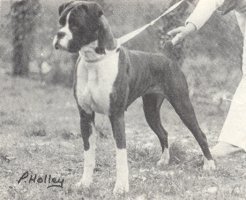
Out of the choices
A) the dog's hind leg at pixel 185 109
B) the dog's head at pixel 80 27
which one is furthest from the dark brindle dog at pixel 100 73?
the dog's hind leg at pixel 185 109

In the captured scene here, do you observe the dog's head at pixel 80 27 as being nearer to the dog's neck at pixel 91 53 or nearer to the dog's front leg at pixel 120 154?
the dog's neck at pixel 91 53

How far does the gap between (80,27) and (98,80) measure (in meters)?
0.34

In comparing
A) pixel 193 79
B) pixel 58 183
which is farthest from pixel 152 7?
pixel 58 183

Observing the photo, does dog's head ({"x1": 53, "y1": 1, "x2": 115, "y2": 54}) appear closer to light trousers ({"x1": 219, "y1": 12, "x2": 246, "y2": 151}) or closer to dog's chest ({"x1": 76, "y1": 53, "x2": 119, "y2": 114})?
dog's chest ({"x1": 76, "y1": 53, "x2": 119, "y2": 114})

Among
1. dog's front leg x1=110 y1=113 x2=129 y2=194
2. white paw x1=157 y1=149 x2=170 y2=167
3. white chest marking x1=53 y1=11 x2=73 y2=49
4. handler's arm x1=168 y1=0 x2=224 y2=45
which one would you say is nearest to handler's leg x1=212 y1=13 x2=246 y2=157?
handler's arm x1=168 y1=0 x2=224 y2=45

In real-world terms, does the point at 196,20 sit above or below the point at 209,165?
above

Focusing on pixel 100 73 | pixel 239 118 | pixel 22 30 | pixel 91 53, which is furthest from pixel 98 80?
pixel 22 30

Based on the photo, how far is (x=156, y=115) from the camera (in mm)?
4027

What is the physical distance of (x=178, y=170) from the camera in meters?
3.74

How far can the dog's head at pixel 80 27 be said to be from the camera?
2.98m

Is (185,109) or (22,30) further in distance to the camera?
(22,30)

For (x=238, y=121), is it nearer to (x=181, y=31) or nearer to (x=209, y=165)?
(x=209, y=165)

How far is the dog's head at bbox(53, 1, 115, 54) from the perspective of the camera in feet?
9.77

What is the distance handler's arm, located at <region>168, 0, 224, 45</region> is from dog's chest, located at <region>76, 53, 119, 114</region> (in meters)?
0.71
